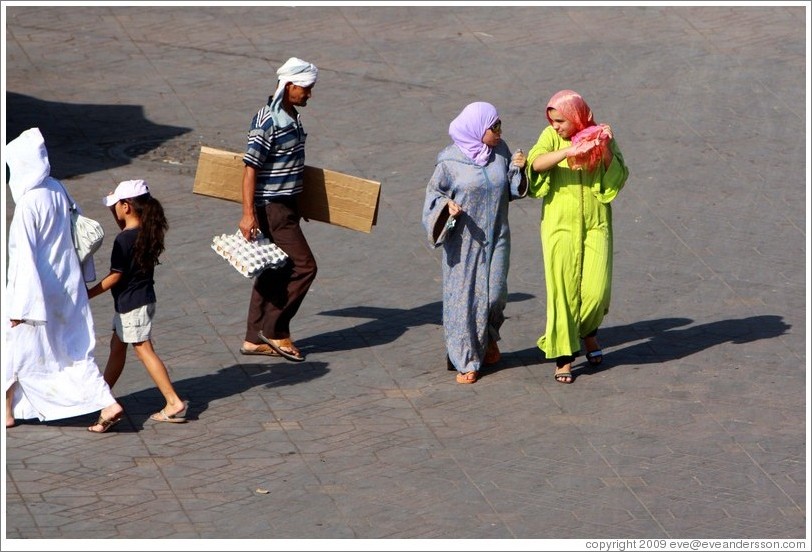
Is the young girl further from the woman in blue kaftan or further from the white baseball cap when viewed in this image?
the woman in blue kaftan

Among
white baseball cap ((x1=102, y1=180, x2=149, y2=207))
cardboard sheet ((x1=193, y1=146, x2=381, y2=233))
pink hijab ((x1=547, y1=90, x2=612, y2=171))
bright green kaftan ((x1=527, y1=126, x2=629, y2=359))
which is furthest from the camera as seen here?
cardboard sheet ((x1=193, y1=146, x2=381, y2=233))

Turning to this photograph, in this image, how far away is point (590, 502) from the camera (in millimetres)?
7637

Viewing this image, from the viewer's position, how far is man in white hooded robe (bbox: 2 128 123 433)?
800cm

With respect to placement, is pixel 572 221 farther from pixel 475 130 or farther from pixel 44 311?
pixel 44 311

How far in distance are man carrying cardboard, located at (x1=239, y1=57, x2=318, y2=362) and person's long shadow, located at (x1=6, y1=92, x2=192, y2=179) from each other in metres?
3.96

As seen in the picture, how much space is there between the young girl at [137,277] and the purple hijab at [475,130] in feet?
5.97

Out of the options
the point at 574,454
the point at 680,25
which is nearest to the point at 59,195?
the point at 574,454

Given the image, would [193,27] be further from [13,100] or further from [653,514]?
[653,514]

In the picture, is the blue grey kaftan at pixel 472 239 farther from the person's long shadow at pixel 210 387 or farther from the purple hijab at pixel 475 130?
the person's long shadow at pixel 210 387

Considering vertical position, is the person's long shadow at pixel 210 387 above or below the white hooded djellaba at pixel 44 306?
below

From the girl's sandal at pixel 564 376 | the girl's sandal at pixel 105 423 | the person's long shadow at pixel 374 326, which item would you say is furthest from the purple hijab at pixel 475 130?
the girl's sandal at pixel 105 423

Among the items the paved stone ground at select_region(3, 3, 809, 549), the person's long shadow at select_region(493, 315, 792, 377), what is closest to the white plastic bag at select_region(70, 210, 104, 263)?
the paved stone ground at select_region(3, 3, 809, 549)

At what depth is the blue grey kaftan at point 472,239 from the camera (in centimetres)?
894

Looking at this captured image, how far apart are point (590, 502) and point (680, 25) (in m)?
A: 10.0
